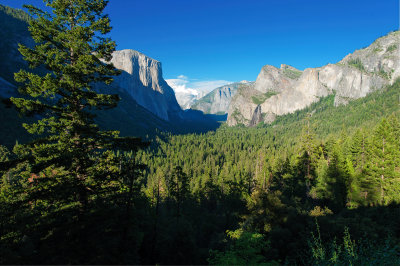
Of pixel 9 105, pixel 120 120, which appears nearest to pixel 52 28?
pixel 9 105

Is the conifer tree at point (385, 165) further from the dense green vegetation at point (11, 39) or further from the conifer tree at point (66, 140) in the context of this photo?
the dense green vegetation at point (11, 39)

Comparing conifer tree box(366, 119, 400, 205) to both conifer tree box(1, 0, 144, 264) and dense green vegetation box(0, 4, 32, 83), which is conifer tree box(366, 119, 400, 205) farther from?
dense green vegetation box(0, 4, 32, 83)

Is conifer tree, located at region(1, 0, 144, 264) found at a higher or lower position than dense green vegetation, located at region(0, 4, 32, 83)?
lower

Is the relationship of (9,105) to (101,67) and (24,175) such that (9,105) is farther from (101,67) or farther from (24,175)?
(101,67)

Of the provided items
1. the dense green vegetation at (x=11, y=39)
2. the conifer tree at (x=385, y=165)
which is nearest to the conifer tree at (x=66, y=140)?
the conifer tree at (x=385, y=165)

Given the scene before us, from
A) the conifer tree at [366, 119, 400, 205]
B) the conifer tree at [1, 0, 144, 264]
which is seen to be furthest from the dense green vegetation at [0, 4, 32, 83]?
the conifer tree at [366, 119, 400, 205]

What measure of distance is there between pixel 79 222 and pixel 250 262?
27.2 feet

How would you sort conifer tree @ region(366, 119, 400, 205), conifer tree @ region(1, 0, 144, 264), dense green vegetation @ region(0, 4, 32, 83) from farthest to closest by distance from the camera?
1. dense green vegetation @ region(0, 4, 32, 83)
2. conifer tree @ region(366, 119, 400, 205)
3. conifer tree @ region(1, 0, 144, 264)

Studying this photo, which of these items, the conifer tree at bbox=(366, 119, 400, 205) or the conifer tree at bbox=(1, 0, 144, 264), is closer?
the conifer tree at bbox=(1, 0, 144, 264)

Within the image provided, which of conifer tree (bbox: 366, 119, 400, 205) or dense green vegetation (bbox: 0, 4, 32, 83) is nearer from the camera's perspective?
conifer tree (bbox: 366, 119, 400, 205)

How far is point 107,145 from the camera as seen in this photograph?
8.53 meters

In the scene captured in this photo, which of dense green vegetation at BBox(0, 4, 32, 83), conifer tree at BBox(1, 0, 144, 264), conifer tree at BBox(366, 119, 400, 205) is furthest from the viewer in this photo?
dense green vegetation at BBox(0, 4, 32, 83)

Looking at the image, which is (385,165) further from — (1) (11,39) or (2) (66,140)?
(1) (11,39)

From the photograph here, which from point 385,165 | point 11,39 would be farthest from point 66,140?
point 11,39
